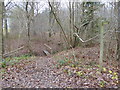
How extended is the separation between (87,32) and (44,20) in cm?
460

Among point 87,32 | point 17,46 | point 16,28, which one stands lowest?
point 17,46

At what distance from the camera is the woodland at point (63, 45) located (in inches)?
77.0

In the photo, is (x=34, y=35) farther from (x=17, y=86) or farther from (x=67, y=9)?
(x=17, y=86)

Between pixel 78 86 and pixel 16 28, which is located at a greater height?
pixel 16 28

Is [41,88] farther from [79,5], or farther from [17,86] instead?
[79,5]

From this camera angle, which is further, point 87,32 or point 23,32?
point 23,32

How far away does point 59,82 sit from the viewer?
6.09ft

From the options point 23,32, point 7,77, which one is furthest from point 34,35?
point 7,77

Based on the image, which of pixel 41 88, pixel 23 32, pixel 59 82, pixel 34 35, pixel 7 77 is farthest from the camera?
pixel 34 35

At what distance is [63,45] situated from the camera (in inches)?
255

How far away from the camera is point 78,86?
67.4 inches

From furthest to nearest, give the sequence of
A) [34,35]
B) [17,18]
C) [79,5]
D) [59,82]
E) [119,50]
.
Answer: [34,35]
[17,18]
[79,5]
[119,50]
[59,82]

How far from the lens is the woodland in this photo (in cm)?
196

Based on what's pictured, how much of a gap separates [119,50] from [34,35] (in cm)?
692
